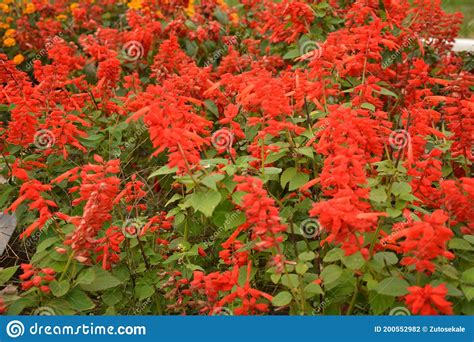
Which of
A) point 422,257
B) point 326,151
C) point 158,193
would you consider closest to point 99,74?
point 158,193

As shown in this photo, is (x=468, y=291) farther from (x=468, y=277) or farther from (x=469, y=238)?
(x=469, y=238)

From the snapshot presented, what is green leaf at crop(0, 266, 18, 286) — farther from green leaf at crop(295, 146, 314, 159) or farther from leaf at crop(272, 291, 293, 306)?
green leaf at crop(295, 146, 314, 159)

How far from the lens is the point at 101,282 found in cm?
271

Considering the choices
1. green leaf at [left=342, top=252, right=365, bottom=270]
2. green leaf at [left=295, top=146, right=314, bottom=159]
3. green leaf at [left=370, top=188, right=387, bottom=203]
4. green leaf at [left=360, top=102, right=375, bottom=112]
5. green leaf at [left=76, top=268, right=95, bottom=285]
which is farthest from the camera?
green leaf at [left=360, top=102, right=375, bottom=112]

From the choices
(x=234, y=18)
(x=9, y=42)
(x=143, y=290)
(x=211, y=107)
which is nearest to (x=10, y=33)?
(x=9, y=42)

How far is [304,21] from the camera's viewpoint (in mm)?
4242

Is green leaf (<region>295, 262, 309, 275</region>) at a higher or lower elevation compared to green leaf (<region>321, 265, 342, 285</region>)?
higher

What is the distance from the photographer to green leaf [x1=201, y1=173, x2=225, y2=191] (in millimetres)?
2493

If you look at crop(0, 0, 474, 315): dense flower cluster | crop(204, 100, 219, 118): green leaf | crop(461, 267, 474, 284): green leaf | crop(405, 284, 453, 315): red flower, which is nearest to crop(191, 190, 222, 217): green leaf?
crop(0, 0, 474, 315): dense flower cluster

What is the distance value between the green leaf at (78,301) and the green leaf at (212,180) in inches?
25.5

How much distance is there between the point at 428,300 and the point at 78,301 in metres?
1.31

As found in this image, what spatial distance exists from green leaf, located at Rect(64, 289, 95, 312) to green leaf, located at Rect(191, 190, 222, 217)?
0.56 meters

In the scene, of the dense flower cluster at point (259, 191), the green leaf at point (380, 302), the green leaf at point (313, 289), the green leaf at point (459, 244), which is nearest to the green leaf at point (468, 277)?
the dense flower cluster at point (259, 191)

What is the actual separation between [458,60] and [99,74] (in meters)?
2.46
